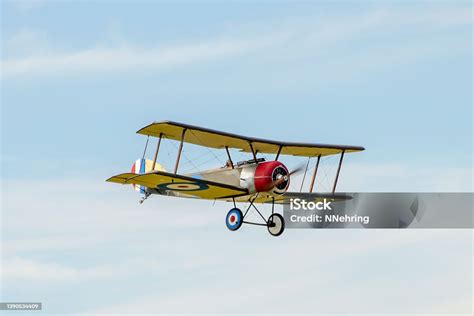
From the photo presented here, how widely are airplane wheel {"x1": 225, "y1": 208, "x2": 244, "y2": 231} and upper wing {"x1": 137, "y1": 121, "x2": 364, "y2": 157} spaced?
2011mm

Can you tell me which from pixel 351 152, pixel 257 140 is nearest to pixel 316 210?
pixel 351 152

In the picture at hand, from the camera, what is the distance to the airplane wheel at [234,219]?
24578mm

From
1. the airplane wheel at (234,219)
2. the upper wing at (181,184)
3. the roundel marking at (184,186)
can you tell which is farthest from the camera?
the airplane wheel at (234,219)

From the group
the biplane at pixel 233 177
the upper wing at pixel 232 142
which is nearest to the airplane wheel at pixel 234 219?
the biplane at pixel 233 177

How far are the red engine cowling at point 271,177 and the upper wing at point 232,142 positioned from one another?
3.55ft

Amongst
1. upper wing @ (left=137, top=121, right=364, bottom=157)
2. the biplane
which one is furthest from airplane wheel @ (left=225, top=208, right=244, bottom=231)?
upper wing @ (left=137, top=121, right=364, bottom=157)

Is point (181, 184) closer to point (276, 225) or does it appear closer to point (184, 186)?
point (184, 186)

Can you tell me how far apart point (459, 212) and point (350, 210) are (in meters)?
4.07

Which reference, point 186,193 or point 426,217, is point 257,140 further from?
point 426,217

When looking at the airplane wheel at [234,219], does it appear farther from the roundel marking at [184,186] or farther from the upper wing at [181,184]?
the roundel marking at [184,186]

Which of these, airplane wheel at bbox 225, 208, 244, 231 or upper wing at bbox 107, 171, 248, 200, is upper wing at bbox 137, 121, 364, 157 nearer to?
upper wing at bbox 107, 171, 248, 200

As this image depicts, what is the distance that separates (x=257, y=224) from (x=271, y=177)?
1.80 m

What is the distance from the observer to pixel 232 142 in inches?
1001

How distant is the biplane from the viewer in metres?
23.6
